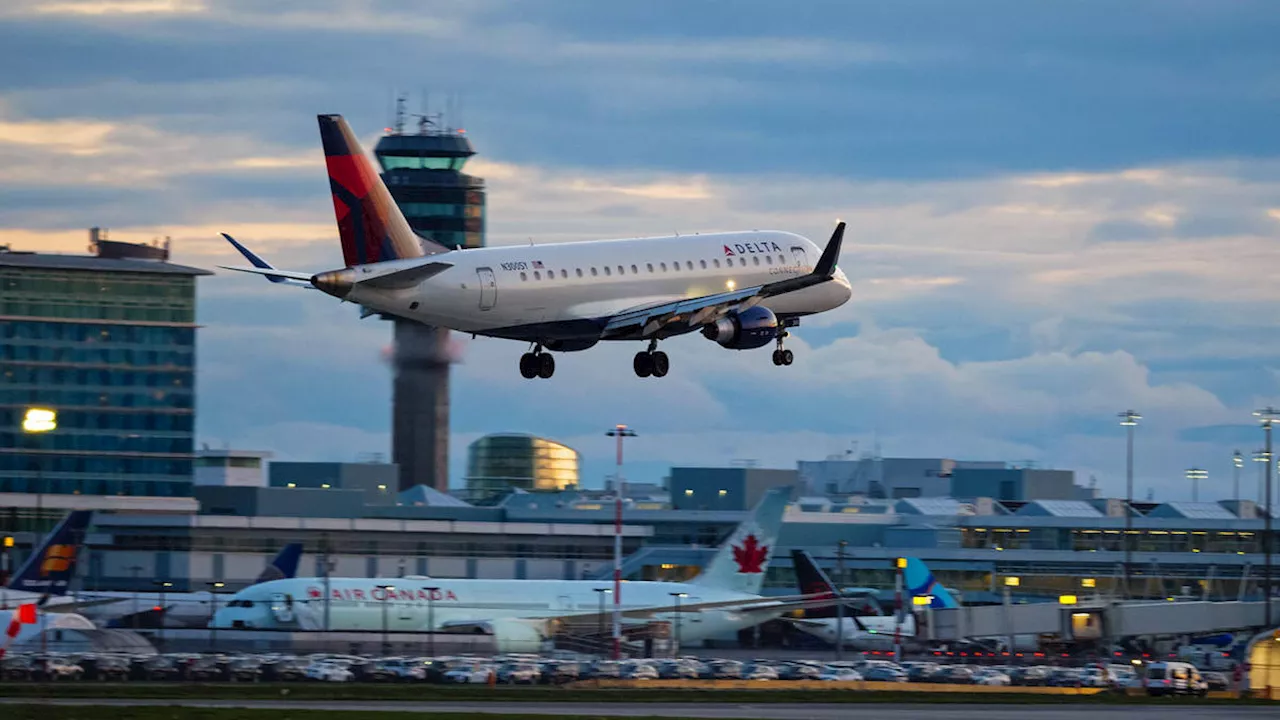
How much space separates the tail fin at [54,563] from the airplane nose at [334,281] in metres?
21.5

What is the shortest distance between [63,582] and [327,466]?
4618 inches

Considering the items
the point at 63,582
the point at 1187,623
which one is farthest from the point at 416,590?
Answer: the point at 1187,623

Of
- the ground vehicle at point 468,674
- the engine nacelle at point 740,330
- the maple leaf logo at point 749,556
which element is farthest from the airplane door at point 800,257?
the maple leaf logo at point 749,556

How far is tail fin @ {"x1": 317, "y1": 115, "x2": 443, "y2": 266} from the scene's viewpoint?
213ft

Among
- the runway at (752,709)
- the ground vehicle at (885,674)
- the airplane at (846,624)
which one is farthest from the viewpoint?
the airplane at (846,624)

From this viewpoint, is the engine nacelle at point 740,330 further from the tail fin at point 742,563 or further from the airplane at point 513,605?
the tail fin at point 742,563

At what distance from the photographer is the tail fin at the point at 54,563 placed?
79.1 meters

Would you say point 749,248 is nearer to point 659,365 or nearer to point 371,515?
point 659,365

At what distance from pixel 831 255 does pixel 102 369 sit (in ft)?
406

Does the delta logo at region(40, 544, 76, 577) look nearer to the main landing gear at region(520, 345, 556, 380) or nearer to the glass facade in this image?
the main landing gear at region(520, 345, 556, 380)

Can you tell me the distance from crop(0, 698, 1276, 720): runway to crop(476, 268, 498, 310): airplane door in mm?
13595

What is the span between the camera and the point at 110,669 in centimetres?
6938

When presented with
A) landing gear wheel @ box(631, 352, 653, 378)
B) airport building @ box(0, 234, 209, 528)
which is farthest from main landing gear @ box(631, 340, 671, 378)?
airport building @ box(0, 234, 209, 528)

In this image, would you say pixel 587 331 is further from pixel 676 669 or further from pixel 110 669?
pixel 110 669
